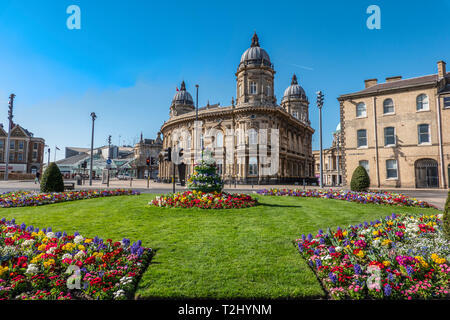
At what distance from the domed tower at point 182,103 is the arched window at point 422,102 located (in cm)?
4990

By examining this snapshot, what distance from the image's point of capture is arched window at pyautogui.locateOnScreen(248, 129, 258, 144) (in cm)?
4190

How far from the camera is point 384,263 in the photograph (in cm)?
403

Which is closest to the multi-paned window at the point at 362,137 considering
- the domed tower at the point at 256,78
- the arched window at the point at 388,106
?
the arched window at the point at 388,106

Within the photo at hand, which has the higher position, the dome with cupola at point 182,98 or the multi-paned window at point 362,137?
the dome with cupola at point 182,98

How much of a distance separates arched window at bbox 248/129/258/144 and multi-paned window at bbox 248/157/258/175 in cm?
288

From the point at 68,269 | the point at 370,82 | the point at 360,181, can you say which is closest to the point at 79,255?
the point at 68,269

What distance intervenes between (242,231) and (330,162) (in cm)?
7415

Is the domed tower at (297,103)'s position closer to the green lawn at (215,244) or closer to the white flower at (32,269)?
the green lawn at (215,244)

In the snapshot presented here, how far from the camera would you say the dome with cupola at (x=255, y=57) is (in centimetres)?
4460

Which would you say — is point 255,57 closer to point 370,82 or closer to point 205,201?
point 370,82

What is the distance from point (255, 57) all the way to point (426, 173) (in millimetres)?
31687

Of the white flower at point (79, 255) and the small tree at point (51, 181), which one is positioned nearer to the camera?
the white flower at point (79, 255)

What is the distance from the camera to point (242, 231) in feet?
22.3

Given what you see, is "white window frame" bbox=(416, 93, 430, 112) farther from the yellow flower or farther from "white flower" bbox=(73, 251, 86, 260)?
the yellow flower
